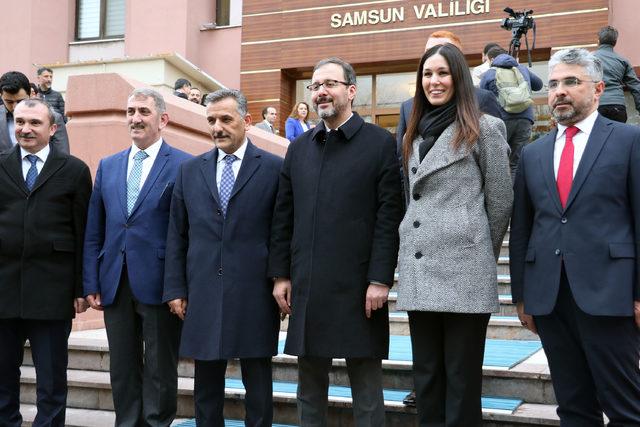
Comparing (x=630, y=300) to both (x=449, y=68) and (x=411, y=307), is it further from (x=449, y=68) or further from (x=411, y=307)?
(x=449, y=68)

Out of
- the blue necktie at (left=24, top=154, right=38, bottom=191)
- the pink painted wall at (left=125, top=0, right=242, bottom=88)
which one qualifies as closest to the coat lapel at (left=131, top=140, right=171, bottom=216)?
the blue necktie at (left=24, top=154, right=38, bottom=191)

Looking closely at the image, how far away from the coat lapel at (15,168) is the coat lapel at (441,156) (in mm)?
2183

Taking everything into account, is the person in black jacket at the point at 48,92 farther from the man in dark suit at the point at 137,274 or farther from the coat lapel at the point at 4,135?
the man in dark suit at the point at 137,274

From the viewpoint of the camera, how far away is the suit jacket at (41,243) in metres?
4.00

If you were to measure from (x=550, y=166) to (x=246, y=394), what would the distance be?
1.79 metres

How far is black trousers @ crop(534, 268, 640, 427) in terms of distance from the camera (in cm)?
293

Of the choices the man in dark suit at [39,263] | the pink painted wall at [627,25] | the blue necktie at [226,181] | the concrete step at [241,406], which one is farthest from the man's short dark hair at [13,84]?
the pink painted wall at [627,25]

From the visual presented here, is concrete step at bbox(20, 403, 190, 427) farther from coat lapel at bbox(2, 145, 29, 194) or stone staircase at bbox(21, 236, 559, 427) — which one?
coat lapel at bbox(2, 145, 29, 194)

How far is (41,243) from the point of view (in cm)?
403

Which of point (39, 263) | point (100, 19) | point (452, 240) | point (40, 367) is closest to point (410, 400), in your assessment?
point (452, 240)

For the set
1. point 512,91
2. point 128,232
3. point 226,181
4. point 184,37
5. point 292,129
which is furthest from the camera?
point 184,37

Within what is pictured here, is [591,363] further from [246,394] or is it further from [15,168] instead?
[15,168]

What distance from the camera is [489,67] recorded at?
723 cm

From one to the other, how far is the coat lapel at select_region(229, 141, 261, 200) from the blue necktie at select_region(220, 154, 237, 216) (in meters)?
0.04
